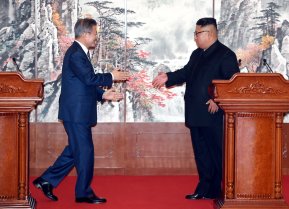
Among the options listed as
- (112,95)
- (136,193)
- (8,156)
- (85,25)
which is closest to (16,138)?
(8,156)

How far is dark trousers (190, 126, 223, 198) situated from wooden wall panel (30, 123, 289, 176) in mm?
1575

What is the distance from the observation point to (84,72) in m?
5.59

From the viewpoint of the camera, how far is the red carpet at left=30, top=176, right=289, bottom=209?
572 cm

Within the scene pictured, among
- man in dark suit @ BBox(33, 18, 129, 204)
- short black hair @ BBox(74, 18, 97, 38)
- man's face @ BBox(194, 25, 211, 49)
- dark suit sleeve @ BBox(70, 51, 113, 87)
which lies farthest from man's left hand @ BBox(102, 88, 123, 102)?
man's face @ BBox(194, 25, 211, 49)

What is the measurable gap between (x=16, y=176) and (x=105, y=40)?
2708 mm

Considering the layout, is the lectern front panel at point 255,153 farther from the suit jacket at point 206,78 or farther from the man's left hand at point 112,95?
the man's left hand at point 112,95

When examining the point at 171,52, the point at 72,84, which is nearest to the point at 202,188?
the point at 72,84

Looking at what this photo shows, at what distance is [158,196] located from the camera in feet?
20.3

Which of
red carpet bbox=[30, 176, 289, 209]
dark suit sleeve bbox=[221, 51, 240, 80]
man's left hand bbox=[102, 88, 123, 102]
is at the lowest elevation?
red carpet bbox=[30, 176, 289, 209]

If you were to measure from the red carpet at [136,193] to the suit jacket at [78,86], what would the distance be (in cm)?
75

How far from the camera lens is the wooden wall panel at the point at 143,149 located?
753 centimetres

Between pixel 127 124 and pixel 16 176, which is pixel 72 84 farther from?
pixel 127 124

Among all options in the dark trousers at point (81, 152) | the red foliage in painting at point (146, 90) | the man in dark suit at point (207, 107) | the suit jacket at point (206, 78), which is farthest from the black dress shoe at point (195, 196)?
the red foliage in painting at point (146, 90)

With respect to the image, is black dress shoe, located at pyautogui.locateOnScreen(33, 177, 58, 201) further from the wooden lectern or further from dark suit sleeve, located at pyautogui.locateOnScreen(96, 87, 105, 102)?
the wooden lectern
